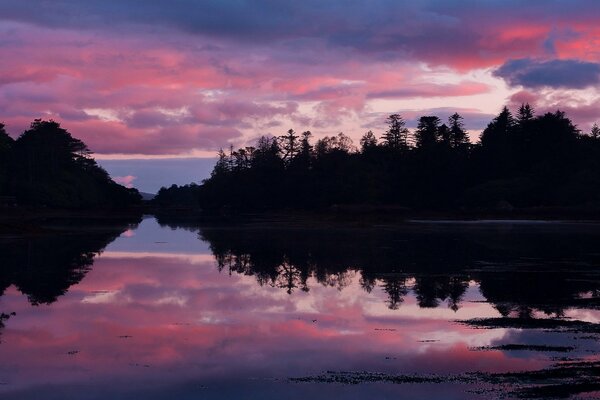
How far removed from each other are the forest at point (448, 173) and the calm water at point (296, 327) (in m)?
84.0

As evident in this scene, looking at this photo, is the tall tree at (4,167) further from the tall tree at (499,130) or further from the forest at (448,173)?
the tall tree at (499,130)

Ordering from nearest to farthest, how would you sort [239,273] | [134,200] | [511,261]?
[239,273], [511,261], [134,200]

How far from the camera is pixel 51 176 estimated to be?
148000 millimetres

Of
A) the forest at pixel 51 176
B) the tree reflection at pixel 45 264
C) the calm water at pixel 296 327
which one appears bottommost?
the calm water at pixel 296 327

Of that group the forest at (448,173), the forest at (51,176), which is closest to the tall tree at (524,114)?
the forest at (448,173)

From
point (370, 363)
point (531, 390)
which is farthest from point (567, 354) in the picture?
point (370, 363)

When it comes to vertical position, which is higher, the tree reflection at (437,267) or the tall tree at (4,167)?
the tall tree at (4,167)

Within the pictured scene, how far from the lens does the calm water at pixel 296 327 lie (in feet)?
42.3

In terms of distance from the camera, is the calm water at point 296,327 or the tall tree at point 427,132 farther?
the tall tree at point 427,132

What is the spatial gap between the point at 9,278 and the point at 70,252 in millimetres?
13704

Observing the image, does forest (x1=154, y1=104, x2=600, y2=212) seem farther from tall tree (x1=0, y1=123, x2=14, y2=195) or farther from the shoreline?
tall tree (x1=0, y1=123, x2=14, y2=195)

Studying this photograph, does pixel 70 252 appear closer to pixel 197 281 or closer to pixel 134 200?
pixel 197 281

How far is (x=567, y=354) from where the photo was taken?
49.2 feet

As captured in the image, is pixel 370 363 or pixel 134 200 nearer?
pixel 370 363
